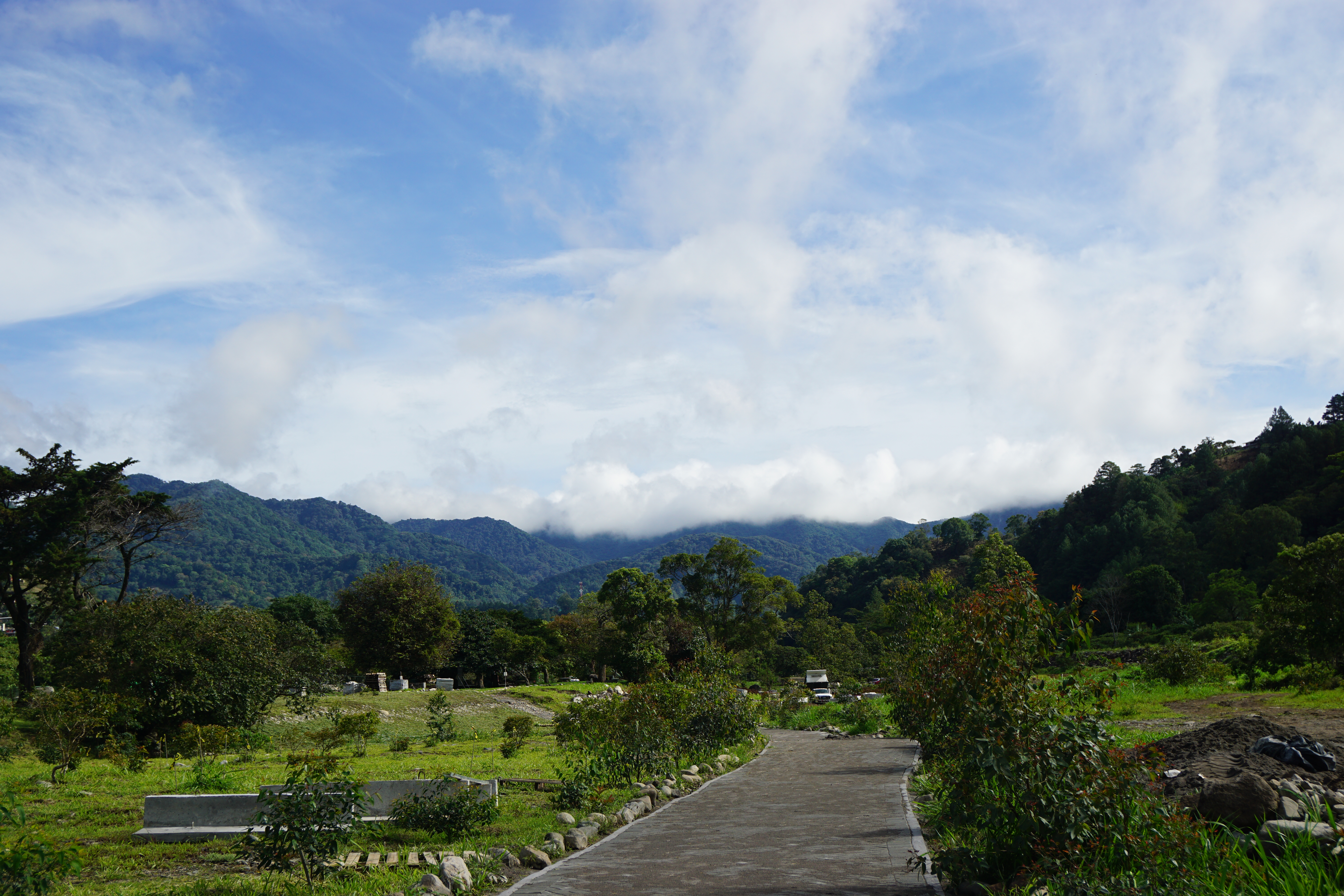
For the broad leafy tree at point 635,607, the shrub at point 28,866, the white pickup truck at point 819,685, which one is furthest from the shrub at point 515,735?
the broad leafy tree at point 635,607

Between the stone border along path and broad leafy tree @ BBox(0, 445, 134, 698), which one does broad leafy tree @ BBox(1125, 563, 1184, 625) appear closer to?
the stone border along path

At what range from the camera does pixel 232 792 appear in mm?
14211

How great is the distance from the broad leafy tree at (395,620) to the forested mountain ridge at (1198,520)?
4138cm

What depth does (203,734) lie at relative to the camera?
2177 centimetres

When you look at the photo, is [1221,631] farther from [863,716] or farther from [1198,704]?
[863,716]

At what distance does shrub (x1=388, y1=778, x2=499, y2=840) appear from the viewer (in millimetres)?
10180

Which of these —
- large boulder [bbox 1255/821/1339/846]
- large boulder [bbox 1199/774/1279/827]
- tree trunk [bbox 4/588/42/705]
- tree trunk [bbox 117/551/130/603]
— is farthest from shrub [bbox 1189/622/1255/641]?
tree trunk [bbox 4/588/42/705]

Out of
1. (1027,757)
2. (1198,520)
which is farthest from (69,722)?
(1198,520)

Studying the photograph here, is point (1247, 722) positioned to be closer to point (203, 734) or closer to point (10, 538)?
point (203, 734)

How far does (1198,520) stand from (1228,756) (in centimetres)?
9564

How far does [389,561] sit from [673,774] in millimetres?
39685

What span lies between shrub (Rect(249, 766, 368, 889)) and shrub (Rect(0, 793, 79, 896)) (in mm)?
2010

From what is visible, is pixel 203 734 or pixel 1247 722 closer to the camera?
pixel 1247 722

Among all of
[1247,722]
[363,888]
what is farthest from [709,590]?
[363,888]
